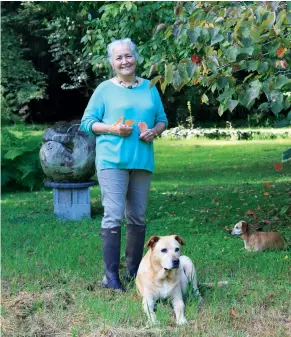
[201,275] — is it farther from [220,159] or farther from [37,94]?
[37,94]

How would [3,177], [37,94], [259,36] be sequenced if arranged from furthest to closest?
1. [37,94]
2. [3,177]
3. [259,36]

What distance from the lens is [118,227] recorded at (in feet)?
18.5

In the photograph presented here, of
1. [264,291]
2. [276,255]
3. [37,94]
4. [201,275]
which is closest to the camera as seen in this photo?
[264,291]

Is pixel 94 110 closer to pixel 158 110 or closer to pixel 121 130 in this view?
pixel 121 130

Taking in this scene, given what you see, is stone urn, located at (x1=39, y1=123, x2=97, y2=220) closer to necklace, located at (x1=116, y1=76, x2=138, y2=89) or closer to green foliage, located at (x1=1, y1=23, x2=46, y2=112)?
necklace, located at (x1=116, y1=76, x2=138, y2=89)

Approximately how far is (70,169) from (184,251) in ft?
9.53

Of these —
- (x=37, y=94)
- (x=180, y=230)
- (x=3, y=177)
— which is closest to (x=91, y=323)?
(x=180, y=230)

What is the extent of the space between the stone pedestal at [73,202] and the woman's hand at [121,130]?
13.7 ft

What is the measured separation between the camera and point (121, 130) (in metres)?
5.38

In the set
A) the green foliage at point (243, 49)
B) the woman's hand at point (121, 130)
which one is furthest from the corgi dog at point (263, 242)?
the green foliage at point (243, 49)

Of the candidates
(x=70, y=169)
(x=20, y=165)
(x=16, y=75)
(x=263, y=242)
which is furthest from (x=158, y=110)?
(x=16, y=75)

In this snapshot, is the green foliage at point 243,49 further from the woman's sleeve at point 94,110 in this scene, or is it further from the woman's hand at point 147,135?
the woman's sleeve at point 94,110

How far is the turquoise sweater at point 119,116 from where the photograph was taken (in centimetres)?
550

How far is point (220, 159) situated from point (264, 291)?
38.9 ft
